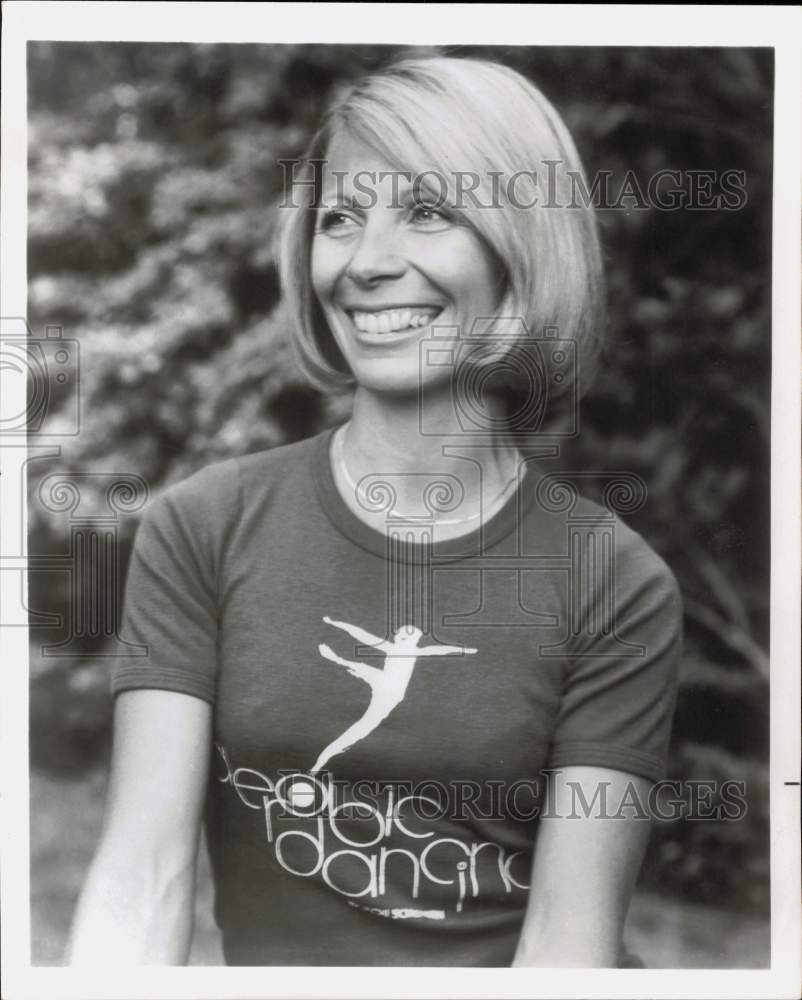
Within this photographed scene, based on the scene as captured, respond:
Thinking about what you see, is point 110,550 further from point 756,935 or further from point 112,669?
point 756,935

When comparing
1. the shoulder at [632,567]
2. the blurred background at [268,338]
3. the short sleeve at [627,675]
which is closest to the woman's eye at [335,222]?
the blurred background at [268,338]

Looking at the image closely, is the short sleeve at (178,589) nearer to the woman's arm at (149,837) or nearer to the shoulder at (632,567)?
the woman's arm at (149,837)

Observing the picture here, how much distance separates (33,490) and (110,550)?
0.24m

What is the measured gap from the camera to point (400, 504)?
290cm

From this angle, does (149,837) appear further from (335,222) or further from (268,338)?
(335,222)

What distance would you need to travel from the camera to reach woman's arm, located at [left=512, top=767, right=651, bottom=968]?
9.35 ft

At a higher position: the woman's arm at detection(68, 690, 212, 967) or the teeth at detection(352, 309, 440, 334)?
the teeth at detection(352, 309, 440, 334)

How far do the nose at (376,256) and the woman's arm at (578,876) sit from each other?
1.22 m

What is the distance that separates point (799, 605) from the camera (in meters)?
2.96

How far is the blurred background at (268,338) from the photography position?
2912mm

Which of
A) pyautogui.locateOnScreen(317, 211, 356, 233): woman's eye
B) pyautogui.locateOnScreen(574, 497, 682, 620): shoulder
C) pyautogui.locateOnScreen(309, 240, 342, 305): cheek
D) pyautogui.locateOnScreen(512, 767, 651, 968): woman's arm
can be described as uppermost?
pyautogui.locateOnScreen(317, 211, 356, 233): woman's eye

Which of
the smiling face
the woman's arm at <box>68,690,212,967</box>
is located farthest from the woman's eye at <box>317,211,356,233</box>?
the woman's arm at <box>68,690,212,967</box>

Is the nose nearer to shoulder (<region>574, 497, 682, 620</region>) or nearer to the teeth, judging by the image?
the teeth

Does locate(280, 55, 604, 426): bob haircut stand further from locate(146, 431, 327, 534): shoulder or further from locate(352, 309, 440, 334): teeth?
locate(146, 431, 327, 534): shoulder
